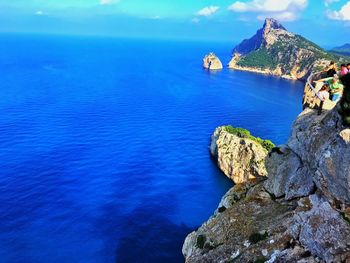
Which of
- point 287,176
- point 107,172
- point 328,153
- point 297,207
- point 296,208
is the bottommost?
point 107,172

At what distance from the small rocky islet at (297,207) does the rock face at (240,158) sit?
51.4 meters

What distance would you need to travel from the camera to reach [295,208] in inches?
1272

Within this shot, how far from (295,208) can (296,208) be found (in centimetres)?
100

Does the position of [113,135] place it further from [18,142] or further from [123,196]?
[123,196]

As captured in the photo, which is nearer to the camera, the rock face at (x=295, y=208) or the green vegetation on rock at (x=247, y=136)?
the rock face at (x=295, y=208)

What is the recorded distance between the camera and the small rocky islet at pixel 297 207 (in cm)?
2530

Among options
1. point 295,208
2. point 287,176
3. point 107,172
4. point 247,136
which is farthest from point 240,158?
point 295,208

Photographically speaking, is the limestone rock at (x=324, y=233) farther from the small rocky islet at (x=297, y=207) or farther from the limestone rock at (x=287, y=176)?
the limestone rock at (x=287, y=176)

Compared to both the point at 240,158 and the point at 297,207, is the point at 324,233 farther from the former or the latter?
the point at 240,158

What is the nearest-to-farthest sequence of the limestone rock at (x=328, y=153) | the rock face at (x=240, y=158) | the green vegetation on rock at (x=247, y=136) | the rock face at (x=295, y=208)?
1. the rock face at (x=295, y=208)
2. the limestone rock at (x=328, y=153)
3. the rock face at (x=240, y=158)
4. the green vegetation on rock at (x=247, y=136)

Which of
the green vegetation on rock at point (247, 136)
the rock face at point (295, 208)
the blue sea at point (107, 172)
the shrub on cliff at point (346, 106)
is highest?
the shrub on cliff at point (346, 106)

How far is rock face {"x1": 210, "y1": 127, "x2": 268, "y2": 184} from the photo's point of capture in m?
94.9

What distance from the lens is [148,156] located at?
110 m

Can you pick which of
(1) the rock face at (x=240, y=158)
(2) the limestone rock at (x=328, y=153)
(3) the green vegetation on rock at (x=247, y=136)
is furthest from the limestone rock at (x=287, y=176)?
(3) the green vegetation on rock at (x=247, y=136)
